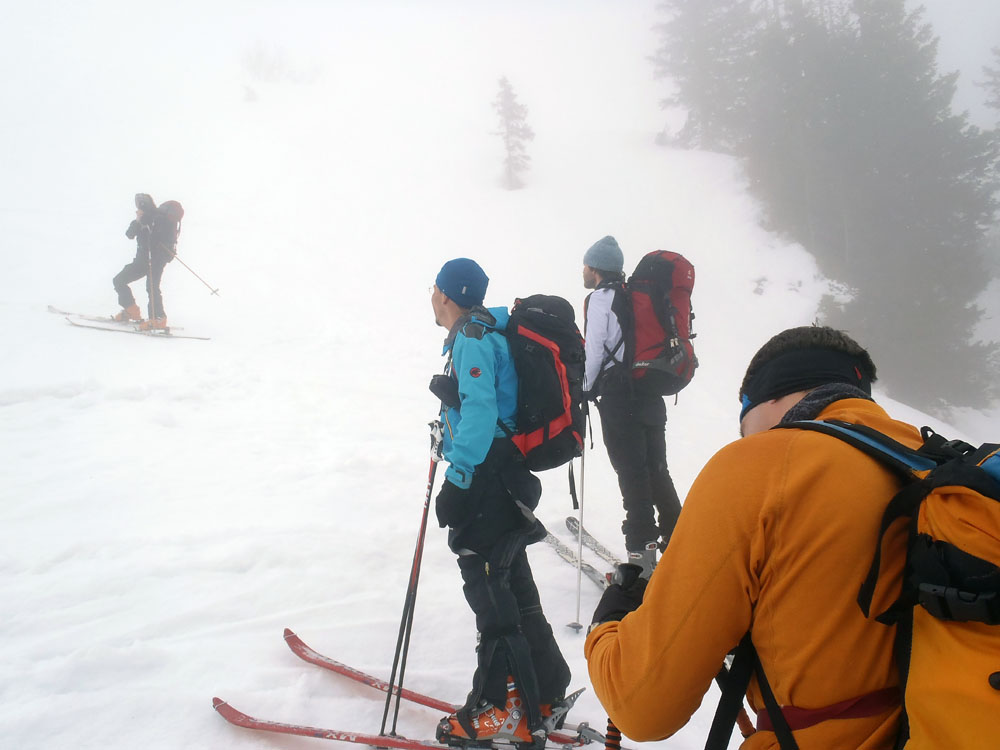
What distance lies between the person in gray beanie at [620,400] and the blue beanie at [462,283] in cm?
124

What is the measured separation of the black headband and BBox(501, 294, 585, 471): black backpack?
1.31 metres

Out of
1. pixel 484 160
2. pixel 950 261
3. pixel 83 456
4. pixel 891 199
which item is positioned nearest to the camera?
pixel 83 456

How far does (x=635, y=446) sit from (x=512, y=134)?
25.3 metres

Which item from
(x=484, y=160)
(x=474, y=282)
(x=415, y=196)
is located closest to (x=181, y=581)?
(x=474, y=282)

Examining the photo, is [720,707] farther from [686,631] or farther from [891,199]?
[891,199]

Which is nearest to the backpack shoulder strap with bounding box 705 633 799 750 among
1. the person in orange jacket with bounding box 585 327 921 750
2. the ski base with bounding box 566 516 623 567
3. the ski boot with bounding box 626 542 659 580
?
the person in orange jacket with bounding box 585 327 921 750

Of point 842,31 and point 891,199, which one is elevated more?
point 842,31

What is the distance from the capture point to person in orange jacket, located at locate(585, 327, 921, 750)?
102 centimetres

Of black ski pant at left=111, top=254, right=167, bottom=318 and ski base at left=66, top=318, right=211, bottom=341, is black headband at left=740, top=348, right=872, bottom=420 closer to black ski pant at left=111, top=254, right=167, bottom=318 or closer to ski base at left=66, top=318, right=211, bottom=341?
ski base at left=66, top=318, right=211, bottom=341

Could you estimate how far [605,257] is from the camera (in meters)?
3.96

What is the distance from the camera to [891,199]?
22016 mm

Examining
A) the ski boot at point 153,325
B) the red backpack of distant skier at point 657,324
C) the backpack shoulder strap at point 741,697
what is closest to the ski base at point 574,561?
the red backpack of distant skier at point 657,324

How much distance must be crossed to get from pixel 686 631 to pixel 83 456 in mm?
5359

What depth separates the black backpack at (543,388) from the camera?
264cm
